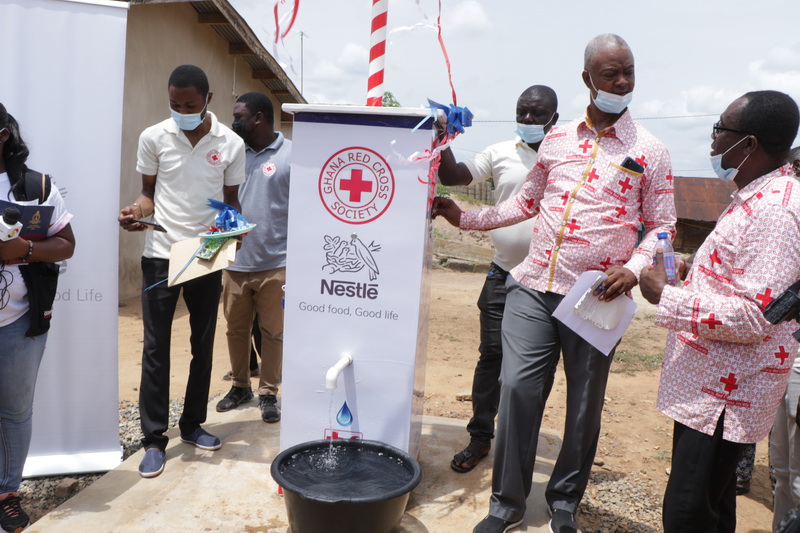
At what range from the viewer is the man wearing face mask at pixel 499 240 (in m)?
3.13

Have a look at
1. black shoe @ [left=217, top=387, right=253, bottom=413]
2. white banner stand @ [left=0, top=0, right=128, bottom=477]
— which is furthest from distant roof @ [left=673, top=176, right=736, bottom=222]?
white banner stand @ [left=0, top=0, right=128, bottom=477]

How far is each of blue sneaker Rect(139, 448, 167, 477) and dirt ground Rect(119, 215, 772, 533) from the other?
157 cm

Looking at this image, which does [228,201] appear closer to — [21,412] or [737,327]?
[21,412]

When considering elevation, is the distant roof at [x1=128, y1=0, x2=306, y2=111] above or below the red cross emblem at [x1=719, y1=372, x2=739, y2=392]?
above

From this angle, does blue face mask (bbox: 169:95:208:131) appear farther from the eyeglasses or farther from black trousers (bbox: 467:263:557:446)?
the eyeglasses

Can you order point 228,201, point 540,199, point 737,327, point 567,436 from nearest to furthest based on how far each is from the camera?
1. point 737,327
2. point 567,436
3. point 540,199
4. point 228,201

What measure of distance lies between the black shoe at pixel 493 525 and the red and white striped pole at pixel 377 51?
1.80 meters

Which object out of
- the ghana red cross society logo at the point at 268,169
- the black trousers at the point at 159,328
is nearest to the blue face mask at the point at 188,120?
the black trousers at the point at 159,328

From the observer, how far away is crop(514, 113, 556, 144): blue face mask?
10.3 ft

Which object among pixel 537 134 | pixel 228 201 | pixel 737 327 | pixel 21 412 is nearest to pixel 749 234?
pixel 737 327

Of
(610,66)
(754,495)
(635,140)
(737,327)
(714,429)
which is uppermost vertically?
(610,66)

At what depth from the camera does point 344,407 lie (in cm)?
264

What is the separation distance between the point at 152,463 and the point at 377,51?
7.17 feet

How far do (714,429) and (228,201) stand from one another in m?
2.47
